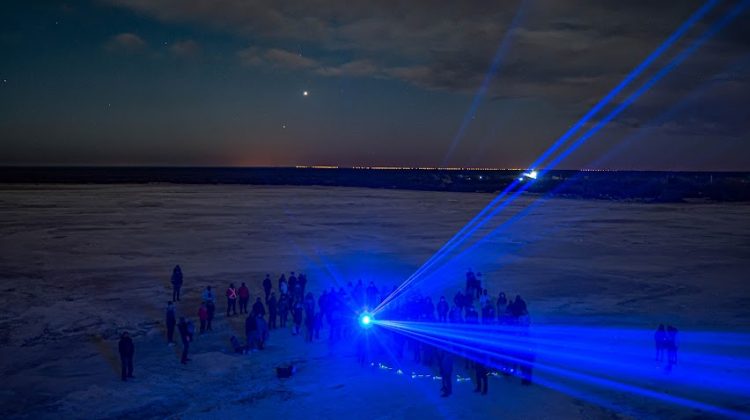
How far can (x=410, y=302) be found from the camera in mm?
14320

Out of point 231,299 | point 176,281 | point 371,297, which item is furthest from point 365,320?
point 176,281

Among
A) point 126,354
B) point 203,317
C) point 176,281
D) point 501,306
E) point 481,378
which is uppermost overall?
point 501,306

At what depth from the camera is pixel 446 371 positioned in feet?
35.7

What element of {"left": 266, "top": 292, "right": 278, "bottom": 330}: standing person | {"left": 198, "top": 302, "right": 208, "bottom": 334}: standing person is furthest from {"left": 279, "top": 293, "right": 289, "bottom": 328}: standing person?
{"left": 198, "top": 302, "right": 208, "bottom": 334}: standing person

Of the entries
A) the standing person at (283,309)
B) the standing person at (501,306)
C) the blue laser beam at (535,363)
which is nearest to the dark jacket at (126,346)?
the standing person at (283,309)

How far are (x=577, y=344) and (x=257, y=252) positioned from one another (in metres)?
18.1

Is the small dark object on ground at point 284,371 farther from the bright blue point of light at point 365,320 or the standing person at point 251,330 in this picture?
the bright blue point of light at point 365,320

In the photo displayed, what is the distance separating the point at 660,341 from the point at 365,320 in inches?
276

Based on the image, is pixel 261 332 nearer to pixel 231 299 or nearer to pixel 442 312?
pixel 231 299

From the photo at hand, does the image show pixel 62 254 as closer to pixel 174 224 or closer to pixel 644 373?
pixel 174 224

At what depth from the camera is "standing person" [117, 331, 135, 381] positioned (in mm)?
11383

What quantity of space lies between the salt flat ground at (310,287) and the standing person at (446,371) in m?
0.26

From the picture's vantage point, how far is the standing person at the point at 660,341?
12.2 metres

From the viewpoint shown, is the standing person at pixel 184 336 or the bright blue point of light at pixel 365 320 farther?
the bright blue point of light at pixel 365 320
